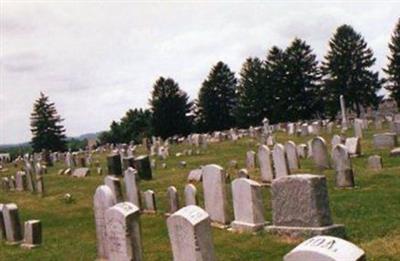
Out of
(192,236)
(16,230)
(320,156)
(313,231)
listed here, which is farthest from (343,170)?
(192,236)

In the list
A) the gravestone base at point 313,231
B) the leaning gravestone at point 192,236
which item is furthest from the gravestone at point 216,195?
the leaning gravestone at point 192,236

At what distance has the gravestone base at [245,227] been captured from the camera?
1386 cm

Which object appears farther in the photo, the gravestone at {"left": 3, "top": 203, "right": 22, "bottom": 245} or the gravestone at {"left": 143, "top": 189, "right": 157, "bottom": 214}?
the gravestone at {"left": 143, "top": 189, "right": 157, "bottom": 214}

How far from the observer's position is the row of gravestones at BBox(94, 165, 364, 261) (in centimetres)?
1009

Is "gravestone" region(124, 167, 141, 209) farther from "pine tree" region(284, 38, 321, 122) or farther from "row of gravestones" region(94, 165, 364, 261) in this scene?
"pine tree" region(284, 38, 321, 122)

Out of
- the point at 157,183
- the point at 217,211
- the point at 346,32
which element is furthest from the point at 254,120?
the point at 217,211

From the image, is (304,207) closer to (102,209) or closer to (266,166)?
(102,209)

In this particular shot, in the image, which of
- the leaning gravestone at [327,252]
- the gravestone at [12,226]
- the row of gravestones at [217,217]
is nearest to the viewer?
the leaning gravestone at [327,252]

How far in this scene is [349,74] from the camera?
7650 centimetres

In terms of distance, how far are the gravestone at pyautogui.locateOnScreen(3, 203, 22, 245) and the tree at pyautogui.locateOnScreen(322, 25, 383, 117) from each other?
198 feet

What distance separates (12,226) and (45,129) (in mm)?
73262

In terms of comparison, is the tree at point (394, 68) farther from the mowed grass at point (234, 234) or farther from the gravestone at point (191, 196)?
the gravestone at point (191, 196)

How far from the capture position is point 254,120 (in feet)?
261

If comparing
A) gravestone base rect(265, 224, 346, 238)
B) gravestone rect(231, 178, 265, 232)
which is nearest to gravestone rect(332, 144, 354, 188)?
gravestone rect(231, 178, 265, 232)
